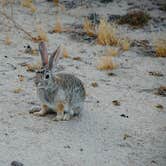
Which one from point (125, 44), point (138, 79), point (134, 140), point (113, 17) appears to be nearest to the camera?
point (134, 140)

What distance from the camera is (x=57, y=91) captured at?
7965 millimetres

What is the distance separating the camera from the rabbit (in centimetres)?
779

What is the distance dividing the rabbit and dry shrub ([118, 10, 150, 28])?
6190 millimetres

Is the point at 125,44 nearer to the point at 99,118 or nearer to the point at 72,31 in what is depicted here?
the point at 72,31

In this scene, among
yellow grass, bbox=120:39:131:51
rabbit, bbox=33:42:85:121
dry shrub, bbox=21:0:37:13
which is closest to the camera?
rabbit, bbox=33:42:85:121

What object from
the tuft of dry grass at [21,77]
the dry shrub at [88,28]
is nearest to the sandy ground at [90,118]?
the tuft of dry grass at [21,77]

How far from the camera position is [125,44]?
1231 centimetres

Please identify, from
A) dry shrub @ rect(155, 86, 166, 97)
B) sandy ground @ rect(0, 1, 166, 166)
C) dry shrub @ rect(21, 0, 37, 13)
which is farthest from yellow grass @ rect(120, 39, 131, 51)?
dry shrub @ rect(21, 0, 37, 13)

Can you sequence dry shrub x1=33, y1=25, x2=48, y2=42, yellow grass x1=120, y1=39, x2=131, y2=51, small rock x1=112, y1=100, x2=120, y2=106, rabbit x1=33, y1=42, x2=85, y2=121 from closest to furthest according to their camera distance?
rabbit x1=33, y1=42, x2=85, y2=121, small rock x1=112, y1=100, x2=120, y2=106, yellow grass x1=120, y1=39, x2=131, y2=51, dry shrub x1=33, y1=25, x2=48, y2=42

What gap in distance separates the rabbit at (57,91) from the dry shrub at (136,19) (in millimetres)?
6190

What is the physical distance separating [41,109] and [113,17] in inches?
265

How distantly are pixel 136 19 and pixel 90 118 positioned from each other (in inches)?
247

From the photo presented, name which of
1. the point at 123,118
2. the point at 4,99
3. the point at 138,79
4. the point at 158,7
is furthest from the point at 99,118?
the point at 158,7

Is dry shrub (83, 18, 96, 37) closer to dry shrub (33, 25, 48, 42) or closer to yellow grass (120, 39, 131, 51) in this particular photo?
yellow grass (120, 39, 131, 51)
